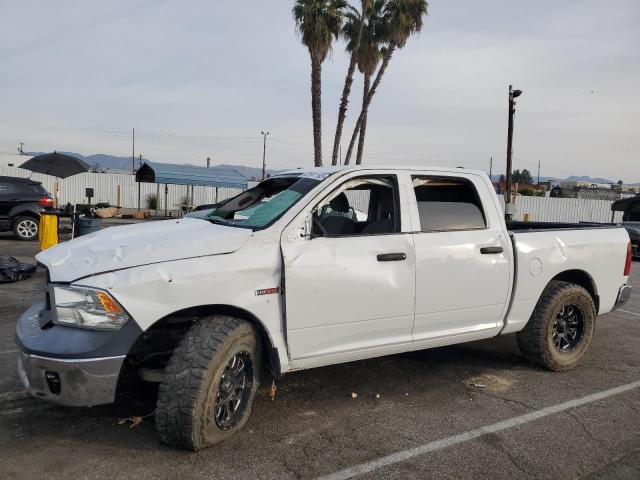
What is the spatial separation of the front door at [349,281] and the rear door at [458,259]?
15 cm

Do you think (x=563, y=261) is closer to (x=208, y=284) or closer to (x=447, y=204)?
(x=447, y=204)

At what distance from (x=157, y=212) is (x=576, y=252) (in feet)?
88.8

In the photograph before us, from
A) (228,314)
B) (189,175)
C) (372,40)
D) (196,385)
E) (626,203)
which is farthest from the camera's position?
(189,175)

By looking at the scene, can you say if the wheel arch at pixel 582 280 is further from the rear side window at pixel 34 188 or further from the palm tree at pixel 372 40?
the palm tree at pixel 372 40

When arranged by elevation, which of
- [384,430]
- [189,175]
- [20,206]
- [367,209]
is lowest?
[384,430]

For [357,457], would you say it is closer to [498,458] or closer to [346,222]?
[498,458]

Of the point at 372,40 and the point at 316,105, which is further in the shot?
the point at 372,40

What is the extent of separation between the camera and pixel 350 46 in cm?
2347

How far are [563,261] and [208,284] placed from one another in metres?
3.35

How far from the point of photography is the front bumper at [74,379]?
2867 millimetres

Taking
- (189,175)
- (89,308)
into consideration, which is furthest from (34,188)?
(89,308)

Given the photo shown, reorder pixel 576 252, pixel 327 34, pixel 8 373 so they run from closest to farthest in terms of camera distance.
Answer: pixel 8 373, pixel 576 252, pixel 327 34

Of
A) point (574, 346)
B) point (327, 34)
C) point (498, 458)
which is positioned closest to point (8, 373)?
point (498, 458)

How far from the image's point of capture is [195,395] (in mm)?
2990
